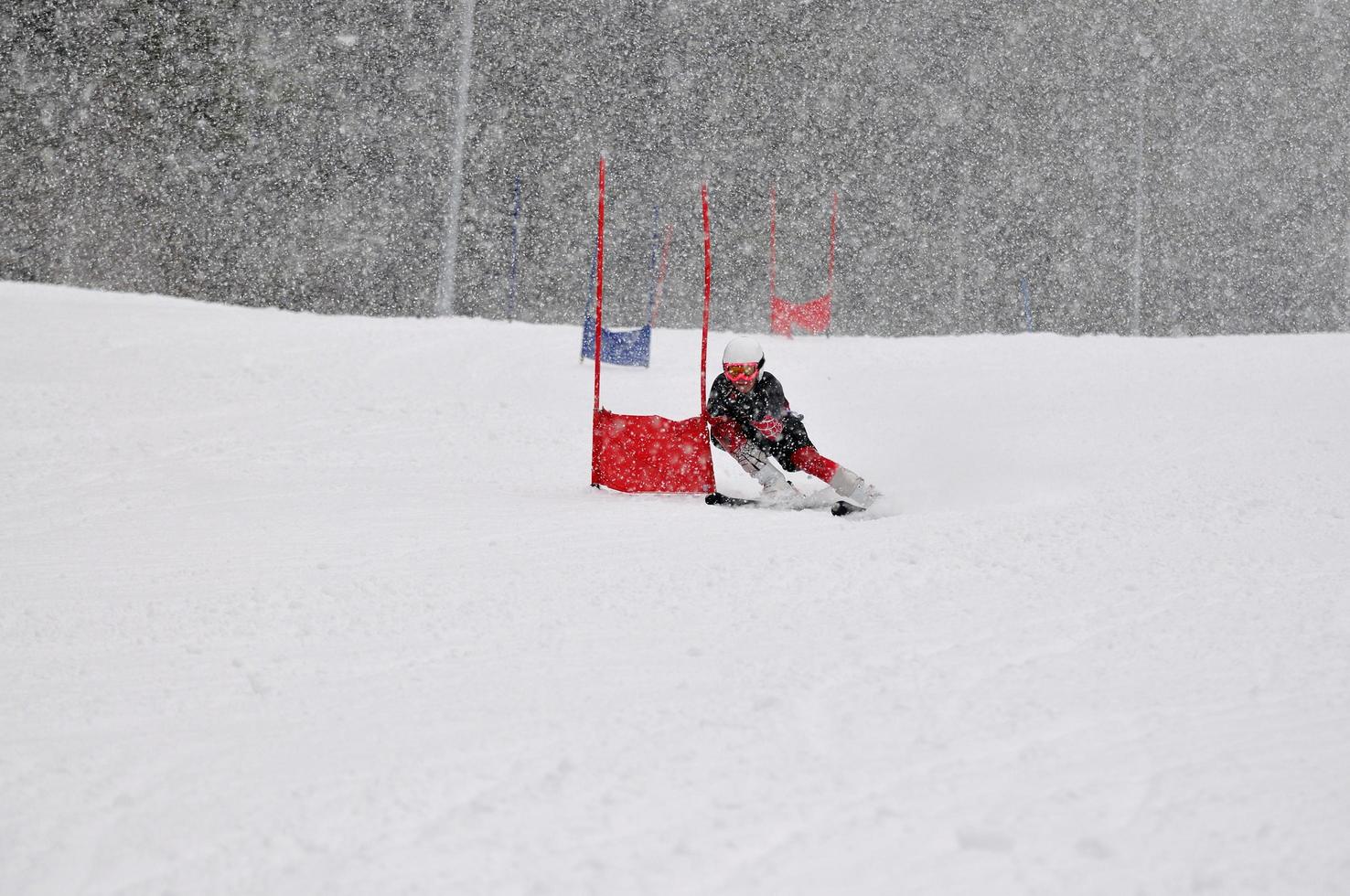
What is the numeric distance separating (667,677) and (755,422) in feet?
11.4

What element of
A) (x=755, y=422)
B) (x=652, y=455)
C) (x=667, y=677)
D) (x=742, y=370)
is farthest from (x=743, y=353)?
(x=667, y=677)

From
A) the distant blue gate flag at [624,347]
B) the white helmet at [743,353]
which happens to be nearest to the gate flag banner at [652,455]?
the white helmet at [743,353]

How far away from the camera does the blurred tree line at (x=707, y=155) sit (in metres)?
14.9

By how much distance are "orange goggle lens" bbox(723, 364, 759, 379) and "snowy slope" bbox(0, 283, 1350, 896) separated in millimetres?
917

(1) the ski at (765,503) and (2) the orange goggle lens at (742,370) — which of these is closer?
(1) the ski at (765,503)

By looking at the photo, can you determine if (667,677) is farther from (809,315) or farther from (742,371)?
(809,315)

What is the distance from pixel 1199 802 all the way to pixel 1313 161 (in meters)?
26.6

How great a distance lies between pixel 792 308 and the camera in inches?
572

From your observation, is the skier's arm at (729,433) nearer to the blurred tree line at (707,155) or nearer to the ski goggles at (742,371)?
the ski goggles at (742,371)

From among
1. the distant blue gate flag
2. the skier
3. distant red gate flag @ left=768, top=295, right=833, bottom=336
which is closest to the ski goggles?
the skier

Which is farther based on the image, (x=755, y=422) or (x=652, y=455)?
(x=652, y=455)

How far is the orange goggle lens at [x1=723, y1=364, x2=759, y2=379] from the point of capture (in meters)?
6.07

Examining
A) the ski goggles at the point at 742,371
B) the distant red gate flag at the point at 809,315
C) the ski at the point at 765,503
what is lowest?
the ski at the point at 765,503

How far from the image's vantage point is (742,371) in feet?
19.9
